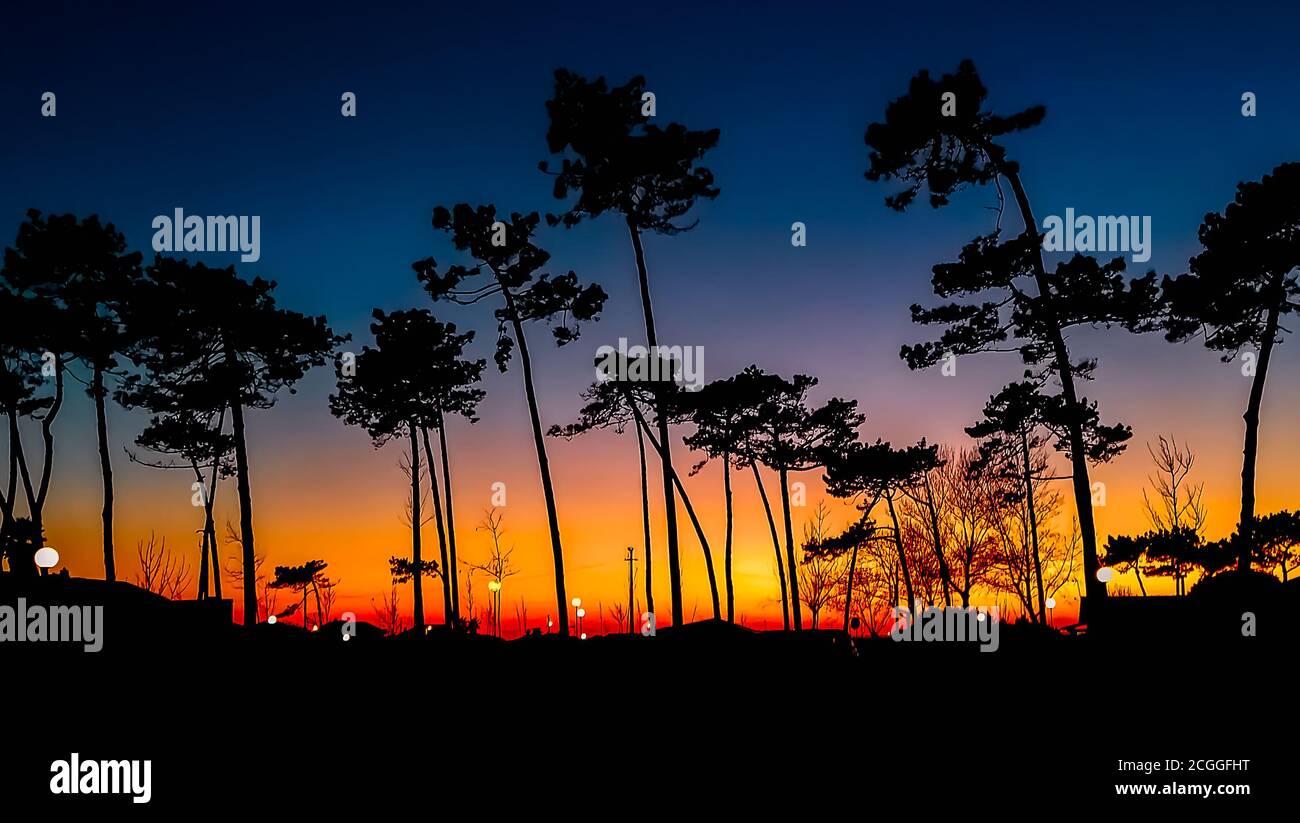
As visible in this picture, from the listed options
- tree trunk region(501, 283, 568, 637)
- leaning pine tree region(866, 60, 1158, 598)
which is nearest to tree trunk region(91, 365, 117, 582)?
tree trunk region(501, 283, 568, 637)

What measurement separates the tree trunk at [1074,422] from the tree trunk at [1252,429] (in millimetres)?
3039

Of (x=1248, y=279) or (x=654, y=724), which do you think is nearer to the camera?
(x=654, y=724)

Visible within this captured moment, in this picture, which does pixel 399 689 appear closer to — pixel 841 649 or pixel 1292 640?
pixel 841 649

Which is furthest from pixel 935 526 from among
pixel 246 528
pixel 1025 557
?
pixel 246 528

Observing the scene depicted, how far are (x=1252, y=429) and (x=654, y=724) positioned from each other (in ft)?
51.9

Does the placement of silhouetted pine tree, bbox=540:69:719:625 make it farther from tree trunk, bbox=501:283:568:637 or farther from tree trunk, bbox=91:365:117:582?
tree trunk, bbox=91:365:117:582

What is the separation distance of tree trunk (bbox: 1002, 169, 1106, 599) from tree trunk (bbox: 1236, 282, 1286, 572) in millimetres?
3039

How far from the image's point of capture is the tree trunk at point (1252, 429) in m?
18.4

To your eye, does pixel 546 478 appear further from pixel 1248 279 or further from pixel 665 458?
pixel 1248 279

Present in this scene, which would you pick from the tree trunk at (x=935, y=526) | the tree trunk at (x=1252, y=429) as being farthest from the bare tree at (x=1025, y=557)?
the tree trunk at (x=1252, y=429)

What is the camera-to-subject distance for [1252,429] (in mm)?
18812

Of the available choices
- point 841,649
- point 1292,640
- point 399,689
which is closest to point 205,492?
point 399,689
